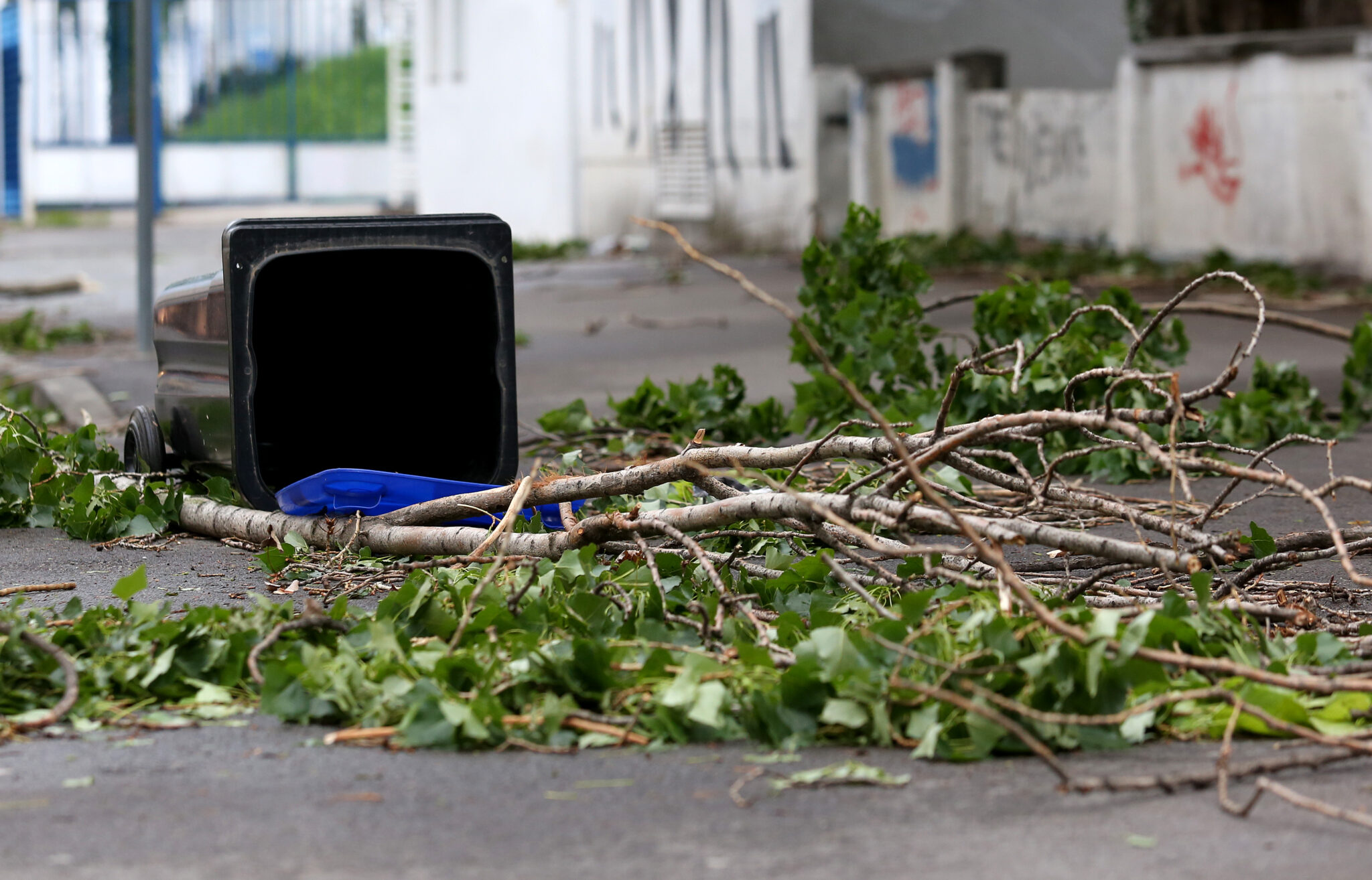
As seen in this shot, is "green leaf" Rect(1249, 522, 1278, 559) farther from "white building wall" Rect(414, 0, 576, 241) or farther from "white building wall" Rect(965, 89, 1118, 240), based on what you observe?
"white building wall" Rect(414, 0, 576, 241)

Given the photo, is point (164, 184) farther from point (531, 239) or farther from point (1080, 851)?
point (1080, 851)

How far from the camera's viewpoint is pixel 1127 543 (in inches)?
134

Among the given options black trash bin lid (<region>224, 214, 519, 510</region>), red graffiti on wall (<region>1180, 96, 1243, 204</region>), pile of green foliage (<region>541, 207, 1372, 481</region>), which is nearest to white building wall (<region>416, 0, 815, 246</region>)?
red graffiti on wall (<region>1180, 96, 1243, 204</region>)

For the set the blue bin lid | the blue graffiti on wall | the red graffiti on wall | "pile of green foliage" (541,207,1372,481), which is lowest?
the blue bin lid

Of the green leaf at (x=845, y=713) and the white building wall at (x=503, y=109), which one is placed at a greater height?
the white building wall at (x=503, y=109)

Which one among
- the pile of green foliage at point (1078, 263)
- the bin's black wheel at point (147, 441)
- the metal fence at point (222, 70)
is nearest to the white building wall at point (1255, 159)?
the pile of green foliage at point (1078, 263)

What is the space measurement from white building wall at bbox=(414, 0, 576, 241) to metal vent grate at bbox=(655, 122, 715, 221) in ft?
5.34

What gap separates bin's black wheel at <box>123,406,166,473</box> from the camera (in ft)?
18.1

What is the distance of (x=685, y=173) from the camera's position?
21359 mm

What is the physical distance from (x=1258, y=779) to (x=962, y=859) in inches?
22.9

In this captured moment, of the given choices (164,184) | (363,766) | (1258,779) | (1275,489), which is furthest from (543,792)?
(164,184)

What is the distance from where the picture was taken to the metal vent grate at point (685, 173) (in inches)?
832

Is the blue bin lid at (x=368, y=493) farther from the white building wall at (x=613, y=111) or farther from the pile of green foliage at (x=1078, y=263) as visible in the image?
the white building wall at (x=613, y=111)

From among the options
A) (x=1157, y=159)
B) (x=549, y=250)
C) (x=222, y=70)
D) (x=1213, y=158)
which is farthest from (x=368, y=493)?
(x=222, y=70)
